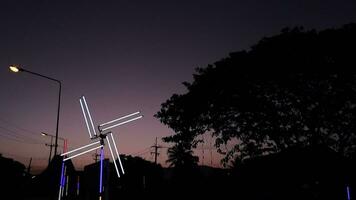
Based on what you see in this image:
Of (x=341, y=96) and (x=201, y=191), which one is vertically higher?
(x=341, y=96)

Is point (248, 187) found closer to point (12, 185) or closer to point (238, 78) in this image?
point (238, 78)

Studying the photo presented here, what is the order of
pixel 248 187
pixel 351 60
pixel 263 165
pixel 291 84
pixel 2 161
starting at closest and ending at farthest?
pixel 351 60 < pixel 291 84 < pixel 263 165 < pixel 248 187 < pixel 2 161

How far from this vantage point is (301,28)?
16.9 m

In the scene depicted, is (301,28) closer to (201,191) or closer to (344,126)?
(344,126)

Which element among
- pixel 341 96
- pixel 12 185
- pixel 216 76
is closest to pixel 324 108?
pixel 341 96

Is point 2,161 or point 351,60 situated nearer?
point 351,60

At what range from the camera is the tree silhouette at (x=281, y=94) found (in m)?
15.9

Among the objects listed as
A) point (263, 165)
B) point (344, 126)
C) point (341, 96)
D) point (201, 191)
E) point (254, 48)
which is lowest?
point (201, 191)

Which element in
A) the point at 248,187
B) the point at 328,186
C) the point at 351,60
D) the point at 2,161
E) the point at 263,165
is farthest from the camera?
the point at 2,161

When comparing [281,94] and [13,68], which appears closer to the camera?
[13,68]

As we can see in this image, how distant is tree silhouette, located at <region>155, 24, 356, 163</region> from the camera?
52.0 feet

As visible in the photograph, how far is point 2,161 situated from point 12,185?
2342mm

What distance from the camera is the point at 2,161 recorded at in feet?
87.8

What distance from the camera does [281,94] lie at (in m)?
17.2
